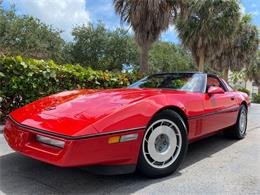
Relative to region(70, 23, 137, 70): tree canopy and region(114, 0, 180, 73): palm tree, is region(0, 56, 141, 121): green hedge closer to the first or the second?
region(114, 0, 180, 73): palm tree

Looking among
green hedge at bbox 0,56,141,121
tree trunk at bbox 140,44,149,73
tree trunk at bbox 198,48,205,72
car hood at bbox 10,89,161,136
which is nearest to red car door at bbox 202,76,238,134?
car hood at bbox 10,89,161,136

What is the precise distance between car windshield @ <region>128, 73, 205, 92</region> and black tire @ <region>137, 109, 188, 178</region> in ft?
2.75

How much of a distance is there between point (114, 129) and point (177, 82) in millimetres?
1871

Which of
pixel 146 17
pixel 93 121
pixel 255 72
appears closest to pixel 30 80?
pixel 93 121

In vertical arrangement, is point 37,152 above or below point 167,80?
below

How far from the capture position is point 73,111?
262 centimetres

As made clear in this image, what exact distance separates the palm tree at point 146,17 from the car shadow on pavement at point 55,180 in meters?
7.41

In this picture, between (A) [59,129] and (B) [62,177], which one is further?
(B) [62,177]

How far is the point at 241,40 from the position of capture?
17.2m

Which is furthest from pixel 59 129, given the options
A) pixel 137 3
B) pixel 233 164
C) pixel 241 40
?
pixel 241 40

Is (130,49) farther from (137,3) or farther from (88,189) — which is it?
(88,189)

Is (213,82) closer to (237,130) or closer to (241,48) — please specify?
(237,130)

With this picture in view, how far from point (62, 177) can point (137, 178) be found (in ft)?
2.59

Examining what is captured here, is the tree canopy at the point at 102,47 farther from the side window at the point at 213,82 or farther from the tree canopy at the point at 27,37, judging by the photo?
the side window at the point at 213,82
